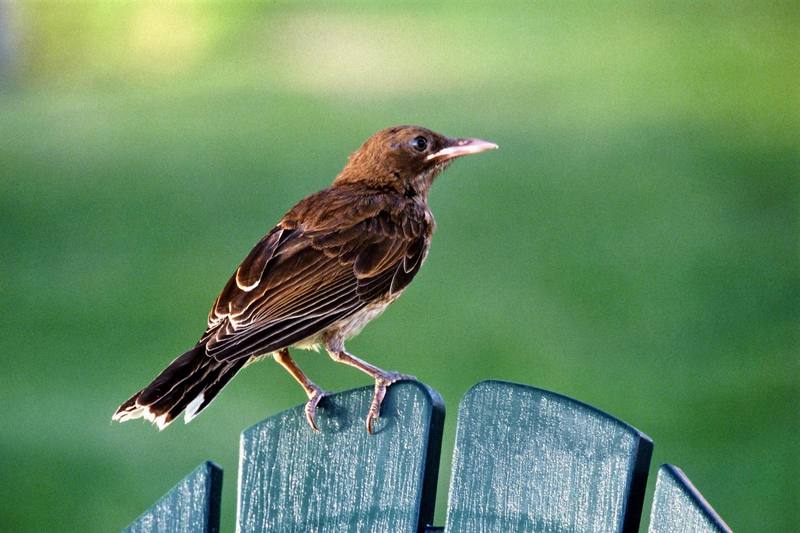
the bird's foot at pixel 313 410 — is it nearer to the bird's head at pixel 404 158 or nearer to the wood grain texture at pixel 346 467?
the wood grain texture at pixel 346 467

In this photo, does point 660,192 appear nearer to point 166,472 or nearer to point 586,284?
point 586,284

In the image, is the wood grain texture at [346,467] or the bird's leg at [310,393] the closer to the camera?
the wood grain texture at [346,467]

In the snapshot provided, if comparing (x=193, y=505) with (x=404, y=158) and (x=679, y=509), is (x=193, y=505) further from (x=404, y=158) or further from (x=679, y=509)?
(x=404, y=158)

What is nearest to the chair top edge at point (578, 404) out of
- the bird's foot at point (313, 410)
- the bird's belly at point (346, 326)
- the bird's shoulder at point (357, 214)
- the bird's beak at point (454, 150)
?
the bird's foot at point (313, 410)

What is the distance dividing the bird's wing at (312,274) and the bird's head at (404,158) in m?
0.24

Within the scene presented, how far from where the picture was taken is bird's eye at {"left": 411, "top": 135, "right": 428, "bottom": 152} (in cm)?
507

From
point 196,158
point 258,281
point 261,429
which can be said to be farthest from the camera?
point 196,158

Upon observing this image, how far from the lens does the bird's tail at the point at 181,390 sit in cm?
370

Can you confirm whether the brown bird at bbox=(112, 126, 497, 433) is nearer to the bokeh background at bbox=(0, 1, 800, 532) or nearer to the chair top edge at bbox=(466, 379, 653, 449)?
the chair top edge at bbox=(466, 379, 653, 449)

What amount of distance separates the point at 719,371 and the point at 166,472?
337 cm

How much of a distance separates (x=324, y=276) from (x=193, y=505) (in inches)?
42.3

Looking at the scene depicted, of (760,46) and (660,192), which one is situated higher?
(760,46)

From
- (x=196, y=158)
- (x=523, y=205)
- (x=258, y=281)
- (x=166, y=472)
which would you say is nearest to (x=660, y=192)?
(x=523, y=205)

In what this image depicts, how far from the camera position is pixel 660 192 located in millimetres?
10336
